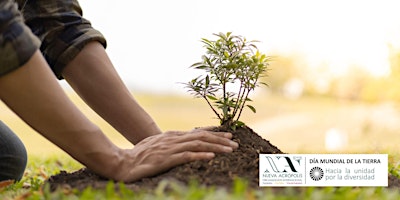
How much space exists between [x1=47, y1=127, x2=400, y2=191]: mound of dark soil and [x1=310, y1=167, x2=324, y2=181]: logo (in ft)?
0.73

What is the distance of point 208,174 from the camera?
228 cm

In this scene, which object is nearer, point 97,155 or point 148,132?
point 97,155

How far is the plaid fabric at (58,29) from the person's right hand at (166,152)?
647 millimetres

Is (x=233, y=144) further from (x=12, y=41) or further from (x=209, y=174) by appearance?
(x=12, y=41)

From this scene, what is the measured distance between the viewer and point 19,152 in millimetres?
3498

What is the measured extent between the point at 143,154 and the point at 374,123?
40.6 feet

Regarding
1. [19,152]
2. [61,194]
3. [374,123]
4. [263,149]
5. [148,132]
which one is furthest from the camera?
[374,123]

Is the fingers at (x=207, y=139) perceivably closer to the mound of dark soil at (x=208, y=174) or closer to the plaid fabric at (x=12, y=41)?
the mound of dark soil at (x=208, y=174)

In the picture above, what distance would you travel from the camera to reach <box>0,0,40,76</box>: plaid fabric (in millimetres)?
2092

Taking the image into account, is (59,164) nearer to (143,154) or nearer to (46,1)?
(46,1)

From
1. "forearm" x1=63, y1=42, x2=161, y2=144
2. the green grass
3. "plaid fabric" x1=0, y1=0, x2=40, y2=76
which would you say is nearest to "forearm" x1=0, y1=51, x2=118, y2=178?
"plaid fabric" x1=0, y1=0, x2=40, y2=76

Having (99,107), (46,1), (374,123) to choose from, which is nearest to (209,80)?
(99,107)

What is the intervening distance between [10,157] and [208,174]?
5.35 ft

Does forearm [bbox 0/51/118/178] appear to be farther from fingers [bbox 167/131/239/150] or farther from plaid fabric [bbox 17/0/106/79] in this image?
plaid fabric [bbox 17/0/106/79]
